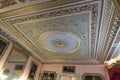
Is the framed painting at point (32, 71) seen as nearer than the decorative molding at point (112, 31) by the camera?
No

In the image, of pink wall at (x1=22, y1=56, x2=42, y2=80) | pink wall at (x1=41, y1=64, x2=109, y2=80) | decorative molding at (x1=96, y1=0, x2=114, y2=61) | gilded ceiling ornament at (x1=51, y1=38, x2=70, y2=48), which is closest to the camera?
decorative molding at (x1=96, y1=0, x2=114, y2=61)

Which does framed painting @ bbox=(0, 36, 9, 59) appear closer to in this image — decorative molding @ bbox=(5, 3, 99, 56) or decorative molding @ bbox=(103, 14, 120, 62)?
decorative molding @ bbox=(5, 3, 99, 56)

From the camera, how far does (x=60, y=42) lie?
5.06 meters

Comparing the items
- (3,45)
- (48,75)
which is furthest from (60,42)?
(48,75)

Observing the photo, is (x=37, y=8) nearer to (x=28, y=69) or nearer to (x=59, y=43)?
(x=59, y=43)

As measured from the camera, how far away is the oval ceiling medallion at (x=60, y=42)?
4.51 metres

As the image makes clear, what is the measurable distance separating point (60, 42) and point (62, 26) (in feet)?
4.17

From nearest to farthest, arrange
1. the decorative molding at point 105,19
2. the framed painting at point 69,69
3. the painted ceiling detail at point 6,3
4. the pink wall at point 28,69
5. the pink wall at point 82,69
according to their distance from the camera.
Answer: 1. the decorative molding at point 105,19
2. the painted ceiling detail at point 6,3
3. the pink wall at point 28,69
4. the pink wall at point 82,69
5. the framed painting at point 69,69

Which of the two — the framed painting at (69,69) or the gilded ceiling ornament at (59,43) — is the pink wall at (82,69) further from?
the gilded ceiling ornament at (59,43)

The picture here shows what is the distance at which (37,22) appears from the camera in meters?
3.94

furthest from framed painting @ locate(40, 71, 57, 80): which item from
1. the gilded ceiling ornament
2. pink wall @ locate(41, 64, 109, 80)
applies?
the gilded ceiling ornament

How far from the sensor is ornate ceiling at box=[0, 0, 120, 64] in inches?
120

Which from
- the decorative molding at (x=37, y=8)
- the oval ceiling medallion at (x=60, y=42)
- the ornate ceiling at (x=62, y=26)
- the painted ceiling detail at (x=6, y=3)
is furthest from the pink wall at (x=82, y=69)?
the painted ceiling detail at (x=6, y=3)

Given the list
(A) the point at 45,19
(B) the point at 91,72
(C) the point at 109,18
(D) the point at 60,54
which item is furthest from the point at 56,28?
(B) the point at 91,72
